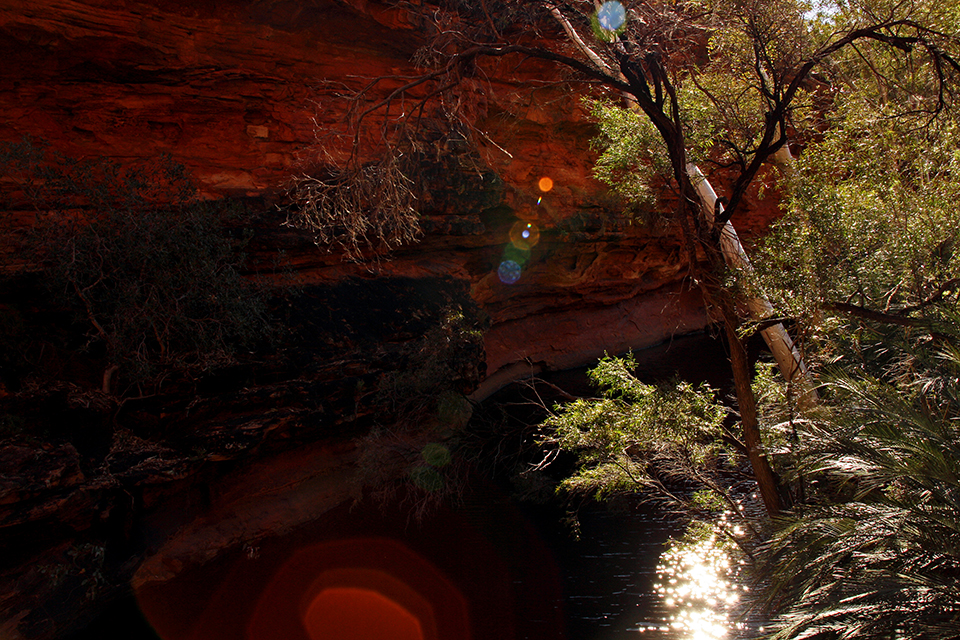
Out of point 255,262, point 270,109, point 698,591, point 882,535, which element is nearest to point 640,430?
point 698,591

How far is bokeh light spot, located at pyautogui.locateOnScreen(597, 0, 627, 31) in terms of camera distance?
5605 mm

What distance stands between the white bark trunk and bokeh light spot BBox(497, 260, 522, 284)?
9.86 meters

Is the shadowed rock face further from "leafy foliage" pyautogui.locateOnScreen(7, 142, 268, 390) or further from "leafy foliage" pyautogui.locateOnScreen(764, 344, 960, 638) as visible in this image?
"leafy foliage" pyautogui.locateOnScreen(764, 344, 960, 638)

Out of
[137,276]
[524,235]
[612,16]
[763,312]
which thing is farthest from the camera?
[524,235]

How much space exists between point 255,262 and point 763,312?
9.20 meters

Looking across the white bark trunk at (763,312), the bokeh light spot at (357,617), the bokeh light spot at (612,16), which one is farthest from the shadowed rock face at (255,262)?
the bokeh light spot at (357,617)

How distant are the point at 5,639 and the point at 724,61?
37.1 feet

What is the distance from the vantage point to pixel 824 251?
5859mm

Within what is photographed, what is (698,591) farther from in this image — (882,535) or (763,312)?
(882,535)

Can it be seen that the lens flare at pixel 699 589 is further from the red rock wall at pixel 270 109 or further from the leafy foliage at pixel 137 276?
the leafy foliage at pixel 137 276

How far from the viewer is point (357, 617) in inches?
291

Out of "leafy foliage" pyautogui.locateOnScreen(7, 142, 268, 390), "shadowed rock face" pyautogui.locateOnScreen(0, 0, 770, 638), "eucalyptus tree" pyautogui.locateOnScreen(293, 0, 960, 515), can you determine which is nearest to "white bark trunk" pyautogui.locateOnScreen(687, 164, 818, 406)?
"eucalyptus tree" pyautogui.locateOnScreen(293, 0, 960, 515)

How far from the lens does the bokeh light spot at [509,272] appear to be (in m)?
16.9

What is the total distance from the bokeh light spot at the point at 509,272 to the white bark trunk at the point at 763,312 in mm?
9861
